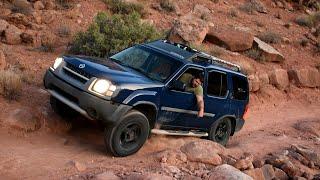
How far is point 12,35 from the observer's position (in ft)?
42.7

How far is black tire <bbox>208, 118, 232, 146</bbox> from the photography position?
9688 mm

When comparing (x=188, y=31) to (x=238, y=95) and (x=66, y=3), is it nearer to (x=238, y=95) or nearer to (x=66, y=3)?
(x=66, y=3)

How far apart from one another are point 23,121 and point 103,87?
201 cm

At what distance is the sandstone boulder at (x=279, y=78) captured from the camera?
16.1 metres

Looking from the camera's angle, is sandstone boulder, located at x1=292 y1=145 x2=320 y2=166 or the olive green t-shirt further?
sandstone boulder, located at x1=292 y1=145 x2=320 y2=166

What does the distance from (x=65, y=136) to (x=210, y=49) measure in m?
8.11

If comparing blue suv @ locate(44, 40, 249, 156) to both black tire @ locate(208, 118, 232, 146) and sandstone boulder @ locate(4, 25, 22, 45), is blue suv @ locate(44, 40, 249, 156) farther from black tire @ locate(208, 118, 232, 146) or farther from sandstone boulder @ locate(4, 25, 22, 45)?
sandstone boulder @ locate(4, 25, 22, 45)

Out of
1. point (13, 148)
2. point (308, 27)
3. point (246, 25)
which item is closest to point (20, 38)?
point (13, 148)

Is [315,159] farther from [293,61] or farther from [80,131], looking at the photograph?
[293,61]

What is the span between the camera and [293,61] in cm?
1769

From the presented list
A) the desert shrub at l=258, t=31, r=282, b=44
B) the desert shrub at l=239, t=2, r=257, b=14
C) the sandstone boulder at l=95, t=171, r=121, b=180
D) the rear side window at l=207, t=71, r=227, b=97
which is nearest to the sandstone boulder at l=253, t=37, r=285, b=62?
the desert shrub at l=258, t=31, r=282, b=44

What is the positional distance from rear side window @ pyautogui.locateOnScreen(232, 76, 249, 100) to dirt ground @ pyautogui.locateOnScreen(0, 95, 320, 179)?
1112 mm

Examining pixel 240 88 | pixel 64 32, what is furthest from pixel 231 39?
pixel 240 88

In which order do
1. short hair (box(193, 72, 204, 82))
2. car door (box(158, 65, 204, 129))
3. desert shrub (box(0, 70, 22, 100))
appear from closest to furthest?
car door (box(158, 65, 204, 129)) < short hair (box(193, 72, 204, 82)) < desert shrub (box(0, 70, 22, 100))
